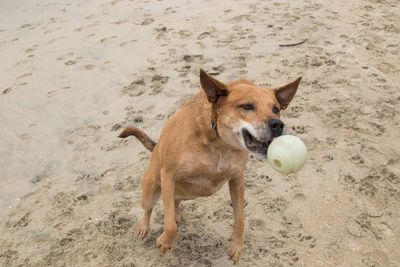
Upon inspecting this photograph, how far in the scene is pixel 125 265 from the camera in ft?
12.9

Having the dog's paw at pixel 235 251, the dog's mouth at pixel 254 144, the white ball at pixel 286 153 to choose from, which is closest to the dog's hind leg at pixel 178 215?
the dog's paw at pixel 235 251

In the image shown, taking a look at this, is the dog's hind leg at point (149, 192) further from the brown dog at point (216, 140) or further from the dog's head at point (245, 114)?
the dog's head at point (245, 114)

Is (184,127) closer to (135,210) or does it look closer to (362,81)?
(135,210)

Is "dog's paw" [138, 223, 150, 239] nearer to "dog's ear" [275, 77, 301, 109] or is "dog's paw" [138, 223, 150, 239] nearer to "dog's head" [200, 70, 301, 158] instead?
"dog's head" [200, 70, 301, 158]

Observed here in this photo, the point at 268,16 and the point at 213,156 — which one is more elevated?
the point at 213,156

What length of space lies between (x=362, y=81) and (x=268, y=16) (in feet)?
7.58

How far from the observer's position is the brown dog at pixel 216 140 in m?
3.18

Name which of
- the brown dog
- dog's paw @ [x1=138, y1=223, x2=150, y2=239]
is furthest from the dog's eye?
dog's paw @ [x1=138, y1=223, x2=150, y2=239]

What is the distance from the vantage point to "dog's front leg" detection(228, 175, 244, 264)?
3742 millimetres

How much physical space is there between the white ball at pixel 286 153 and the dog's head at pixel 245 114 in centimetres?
8

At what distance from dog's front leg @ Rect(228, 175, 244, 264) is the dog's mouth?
0.56 metres

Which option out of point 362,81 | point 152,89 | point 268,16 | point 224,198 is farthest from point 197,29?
point 224,198

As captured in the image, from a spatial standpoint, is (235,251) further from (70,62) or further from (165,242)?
(70,62)

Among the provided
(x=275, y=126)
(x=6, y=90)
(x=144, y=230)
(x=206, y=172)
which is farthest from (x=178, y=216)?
(x=6, y=90)
